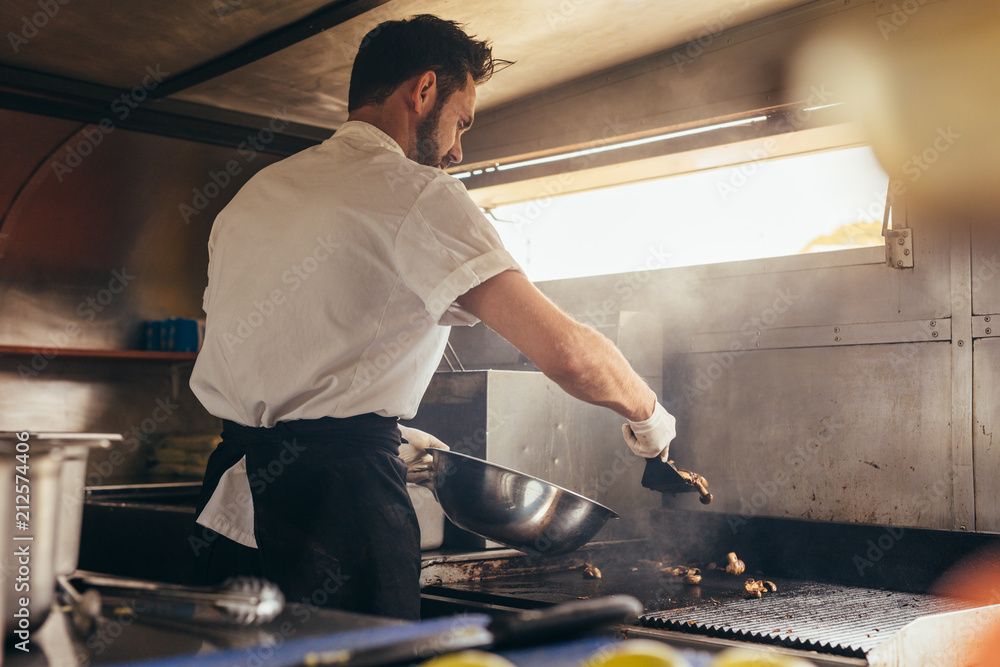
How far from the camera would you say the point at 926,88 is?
6.70ft

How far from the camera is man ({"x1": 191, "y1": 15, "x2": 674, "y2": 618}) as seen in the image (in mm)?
1237

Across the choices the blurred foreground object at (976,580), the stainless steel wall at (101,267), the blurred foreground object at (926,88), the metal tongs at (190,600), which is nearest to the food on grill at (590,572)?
the blurred foreground object at (976,580)

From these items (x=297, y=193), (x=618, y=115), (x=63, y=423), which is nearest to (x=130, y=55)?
(x=63, y=423)

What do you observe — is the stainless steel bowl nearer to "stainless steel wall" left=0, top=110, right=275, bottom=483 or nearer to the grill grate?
the grill grate

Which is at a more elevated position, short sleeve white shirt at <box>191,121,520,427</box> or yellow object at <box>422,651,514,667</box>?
short sleeve white shirt at <box>191,121,520,427</box>

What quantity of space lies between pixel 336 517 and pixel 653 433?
59 centimetres

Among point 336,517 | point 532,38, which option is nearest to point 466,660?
point 336,517

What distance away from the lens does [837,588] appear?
1930 millimetres

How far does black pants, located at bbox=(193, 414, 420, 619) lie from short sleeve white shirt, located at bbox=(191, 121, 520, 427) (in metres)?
0.04

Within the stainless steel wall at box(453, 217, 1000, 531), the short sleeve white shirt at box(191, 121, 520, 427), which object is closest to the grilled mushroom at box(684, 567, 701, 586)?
the stainless steel wall at box(453, 217, 1000, 531)

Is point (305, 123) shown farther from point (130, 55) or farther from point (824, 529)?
point (824, 529)

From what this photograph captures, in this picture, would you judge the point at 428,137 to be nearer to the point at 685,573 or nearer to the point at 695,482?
the point at 695,482

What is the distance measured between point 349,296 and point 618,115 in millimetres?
1652

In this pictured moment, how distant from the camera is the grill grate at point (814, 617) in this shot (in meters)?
1.26
